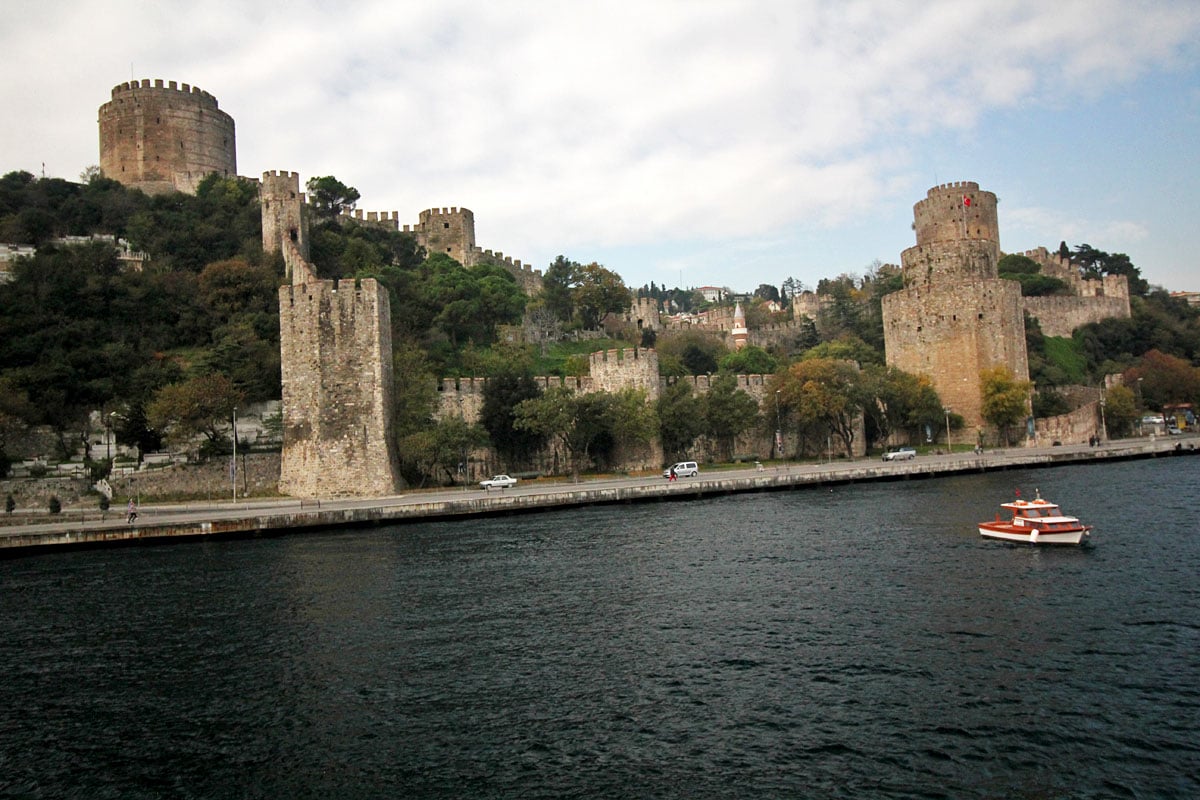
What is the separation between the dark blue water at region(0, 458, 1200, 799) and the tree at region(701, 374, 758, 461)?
18.3m

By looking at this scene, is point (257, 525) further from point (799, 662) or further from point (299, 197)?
point (299, 197)

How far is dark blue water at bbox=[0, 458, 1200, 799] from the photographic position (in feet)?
31.8

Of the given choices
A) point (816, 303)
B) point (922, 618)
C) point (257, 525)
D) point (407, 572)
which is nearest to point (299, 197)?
point (257, 525)

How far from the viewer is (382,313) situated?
32719 mm

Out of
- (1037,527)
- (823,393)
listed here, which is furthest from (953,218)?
(1037,527)

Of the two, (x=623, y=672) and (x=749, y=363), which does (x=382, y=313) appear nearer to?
(x=623, y=672)

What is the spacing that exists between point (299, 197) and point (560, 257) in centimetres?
1840

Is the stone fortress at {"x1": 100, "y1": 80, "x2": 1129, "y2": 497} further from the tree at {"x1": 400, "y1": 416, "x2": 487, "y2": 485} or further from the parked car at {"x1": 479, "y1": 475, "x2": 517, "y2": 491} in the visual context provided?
the parked car at {"x1": 479, "y1": 475, "x2": 517, "y2": 491}

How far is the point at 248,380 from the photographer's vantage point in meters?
33.6

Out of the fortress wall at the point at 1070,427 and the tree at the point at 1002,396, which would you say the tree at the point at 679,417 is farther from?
the fortress wall at the point at 1070,427

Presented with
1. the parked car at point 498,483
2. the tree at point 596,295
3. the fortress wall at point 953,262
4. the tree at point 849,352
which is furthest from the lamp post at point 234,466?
the fortress wall at point 953,262

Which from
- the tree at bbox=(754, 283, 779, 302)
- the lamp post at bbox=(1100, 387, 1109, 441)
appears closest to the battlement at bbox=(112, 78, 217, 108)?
the lamp post at bbox=(1100, 387, 1109, 441)

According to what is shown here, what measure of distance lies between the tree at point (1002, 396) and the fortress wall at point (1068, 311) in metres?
15.9

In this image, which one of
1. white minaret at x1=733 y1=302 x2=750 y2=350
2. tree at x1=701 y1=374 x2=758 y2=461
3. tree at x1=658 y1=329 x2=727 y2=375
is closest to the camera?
tree at x1=701 y1=374 x2=758 y2=461
